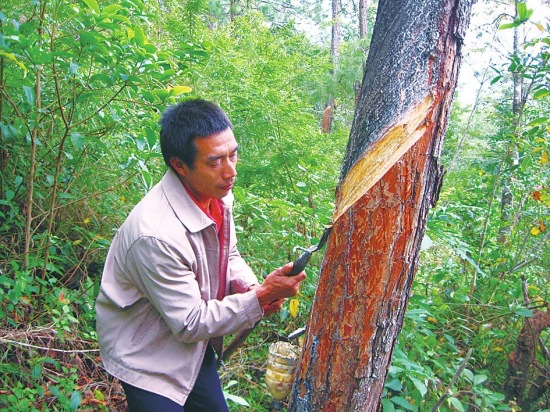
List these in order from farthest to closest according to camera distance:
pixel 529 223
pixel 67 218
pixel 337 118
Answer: pixel 337 118 < pixel 529 223 < pixel 67 218

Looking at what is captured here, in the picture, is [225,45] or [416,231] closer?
[416,231]

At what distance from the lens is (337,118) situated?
12391 mm

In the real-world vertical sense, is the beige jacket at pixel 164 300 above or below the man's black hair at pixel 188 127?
below

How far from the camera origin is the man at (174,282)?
5.05ft

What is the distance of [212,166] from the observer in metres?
1.67

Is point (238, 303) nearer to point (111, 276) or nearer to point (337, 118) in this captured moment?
point (111, 276)

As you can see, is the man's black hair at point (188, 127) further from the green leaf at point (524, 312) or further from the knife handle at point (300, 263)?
the green leaf at point (524, 312)

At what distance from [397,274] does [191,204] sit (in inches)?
32.8

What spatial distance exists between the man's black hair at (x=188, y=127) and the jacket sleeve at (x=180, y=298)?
1.23 feet

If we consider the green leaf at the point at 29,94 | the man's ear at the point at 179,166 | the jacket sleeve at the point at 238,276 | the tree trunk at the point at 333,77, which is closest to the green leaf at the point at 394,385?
the jacket sleeve at the point at 238,276

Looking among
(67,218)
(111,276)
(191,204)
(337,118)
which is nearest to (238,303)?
(191,204)

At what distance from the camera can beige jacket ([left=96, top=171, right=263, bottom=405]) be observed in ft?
5.02

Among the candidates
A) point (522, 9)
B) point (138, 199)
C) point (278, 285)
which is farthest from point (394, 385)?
point (138, 199)

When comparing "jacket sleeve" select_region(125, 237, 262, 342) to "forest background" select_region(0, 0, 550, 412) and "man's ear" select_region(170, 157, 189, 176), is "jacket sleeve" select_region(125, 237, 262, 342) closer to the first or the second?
"man's ear" select_region(170, 157, 189, 176)
